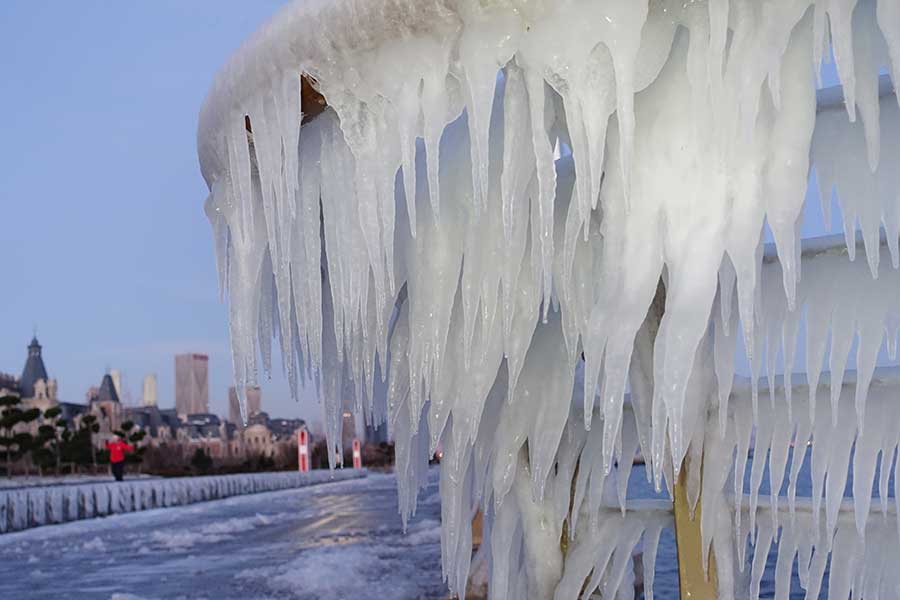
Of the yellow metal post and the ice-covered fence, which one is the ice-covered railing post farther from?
the ice-covered fence

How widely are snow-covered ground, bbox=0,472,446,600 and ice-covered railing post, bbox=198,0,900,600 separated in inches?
340

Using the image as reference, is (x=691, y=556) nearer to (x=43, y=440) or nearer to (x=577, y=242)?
(x=577, y=242)

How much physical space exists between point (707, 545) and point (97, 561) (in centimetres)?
1689

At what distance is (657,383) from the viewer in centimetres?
195

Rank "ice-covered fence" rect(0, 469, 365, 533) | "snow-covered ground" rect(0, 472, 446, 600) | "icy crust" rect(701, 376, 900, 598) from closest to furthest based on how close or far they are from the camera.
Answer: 1. "icy crust" rect(701, 376, 900, 598)
2. "snow-covered ground" rect(0, 472, 446, 600)
3. "ice-covered fence" rect(0, 469, 365, 533)

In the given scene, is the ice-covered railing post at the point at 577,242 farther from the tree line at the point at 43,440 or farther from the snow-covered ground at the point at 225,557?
the tree line at the point at 43,440

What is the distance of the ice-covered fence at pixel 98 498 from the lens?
20641 millimetres

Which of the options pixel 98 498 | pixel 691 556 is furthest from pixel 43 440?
pixel 691 556

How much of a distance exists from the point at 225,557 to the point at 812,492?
16.7 m

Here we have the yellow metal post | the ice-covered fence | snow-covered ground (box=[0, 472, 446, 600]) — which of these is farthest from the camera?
the ice-covered fence

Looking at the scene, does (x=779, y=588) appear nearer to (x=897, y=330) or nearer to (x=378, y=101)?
(x=897, y=330)

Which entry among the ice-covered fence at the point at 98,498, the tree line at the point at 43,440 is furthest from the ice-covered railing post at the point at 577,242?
the tree line at the point at 43,440

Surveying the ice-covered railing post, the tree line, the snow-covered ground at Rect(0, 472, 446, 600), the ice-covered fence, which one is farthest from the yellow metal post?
the tree line

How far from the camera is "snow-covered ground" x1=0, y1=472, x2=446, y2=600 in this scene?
13031 mm
